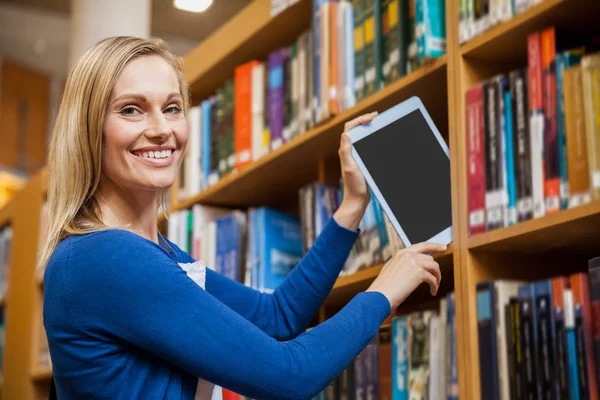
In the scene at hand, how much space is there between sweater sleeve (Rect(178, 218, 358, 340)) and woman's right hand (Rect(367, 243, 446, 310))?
0.81ft

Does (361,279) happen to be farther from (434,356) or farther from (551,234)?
(551,234)

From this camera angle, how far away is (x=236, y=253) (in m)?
2.30

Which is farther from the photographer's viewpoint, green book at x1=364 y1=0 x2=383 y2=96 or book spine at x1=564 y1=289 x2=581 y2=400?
green book at x1=364 y1=0 x2=383 y2=96

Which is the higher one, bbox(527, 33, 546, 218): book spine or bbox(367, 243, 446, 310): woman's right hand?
bbox(527, 33, 546, 218): book spine

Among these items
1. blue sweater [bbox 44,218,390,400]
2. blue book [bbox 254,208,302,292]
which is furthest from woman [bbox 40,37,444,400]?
blue book [bbox 254,208,302,292]

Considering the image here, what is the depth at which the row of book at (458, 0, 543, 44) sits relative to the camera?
1.42 m

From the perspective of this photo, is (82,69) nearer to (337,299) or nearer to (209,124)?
(337,299)

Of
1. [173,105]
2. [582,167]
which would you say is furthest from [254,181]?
[582,167]

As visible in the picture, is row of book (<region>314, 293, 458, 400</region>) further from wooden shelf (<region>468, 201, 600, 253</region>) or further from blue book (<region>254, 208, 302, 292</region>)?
blue book (<region>254, 208, 302, 292</region>)

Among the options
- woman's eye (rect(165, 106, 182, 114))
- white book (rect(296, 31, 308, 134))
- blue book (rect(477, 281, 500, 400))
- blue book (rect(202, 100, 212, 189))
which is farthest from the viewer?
blue book (rect(202, 100, 212, 189))

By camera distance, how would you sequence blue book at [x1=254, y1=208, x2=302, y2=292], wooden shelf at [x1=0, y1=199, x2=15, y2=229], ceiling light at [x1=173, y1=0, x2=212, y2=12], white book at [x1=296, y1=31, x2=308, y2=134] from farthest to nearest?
ceiling light at [x1=173, y1=0, x2=212, y2=12], wooden shelf at [x1=0, y1=199, x2=15, y2=229], blue book at [x1=254, y1=208, x2=302, y2=292], white book at [x1=296, y1=31, x2=308, y2=134]

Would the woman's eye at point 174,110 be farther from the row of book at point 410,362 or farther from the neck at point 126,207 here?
the row of book at point 410,362

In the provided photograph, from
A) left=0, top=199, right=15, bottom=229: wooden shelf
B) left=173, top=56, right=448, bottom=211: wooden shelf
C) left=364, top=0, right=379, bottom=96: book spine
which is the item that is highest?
left=0, top=199, right=15, bottom=229: wooden shelf

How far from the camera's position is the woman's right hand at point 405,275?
1.31 metres
